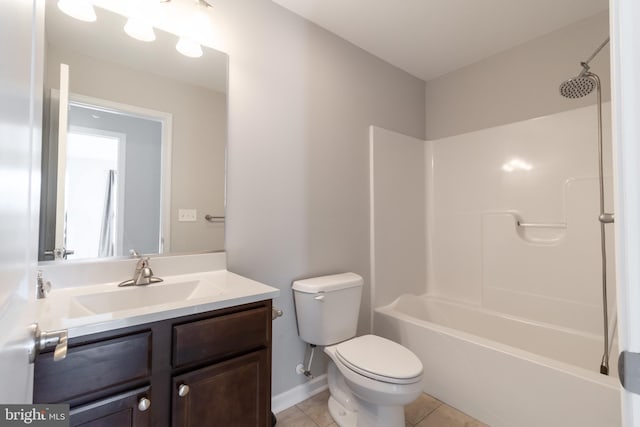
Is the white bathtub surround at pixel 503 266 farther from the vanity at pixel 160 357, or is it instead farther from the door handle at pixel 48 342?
the door handle at pixel 48 342

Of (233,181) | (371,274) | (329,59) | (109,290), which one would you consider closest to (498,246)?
(371,274)

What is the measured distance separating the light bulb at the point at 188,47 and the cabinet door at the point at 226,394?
1.45m

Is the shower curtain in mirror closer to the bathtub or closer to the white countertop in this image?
the white countertop

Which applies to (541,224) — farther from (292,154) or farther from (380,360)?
(292,154)

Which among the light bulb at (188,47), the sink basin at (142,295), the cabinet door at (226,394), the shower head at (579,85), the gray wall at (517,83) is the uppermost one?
the gray wall at (517,83)

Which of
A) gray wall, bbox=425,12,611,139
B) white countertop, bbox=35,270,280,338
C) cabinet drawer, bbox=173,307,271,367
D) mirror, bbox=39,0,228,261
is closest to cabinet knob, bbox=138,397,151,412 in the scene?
cabinet drawer, bbox=173,307,271,367

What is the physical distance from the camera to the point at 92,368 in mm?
816

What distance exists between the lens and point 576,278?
1.93 meters

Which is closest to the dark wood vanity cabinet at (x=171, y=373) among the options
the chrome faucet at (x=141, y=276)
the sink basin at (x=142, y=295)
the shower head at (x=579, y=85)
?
the sink basin at (x=142, y=295)

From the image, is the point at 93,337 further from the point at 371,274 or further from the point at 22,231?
the point at 371,274

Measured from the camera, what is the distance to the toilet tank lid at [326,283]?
5.58ft

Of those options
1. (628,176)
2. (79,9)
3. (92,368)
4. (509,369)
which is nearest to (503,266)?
(509,369)

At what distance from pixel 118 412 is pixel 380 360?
3.58 ft

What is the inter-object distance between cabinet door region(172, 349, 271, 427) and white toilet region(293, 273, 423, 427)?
504 mm
